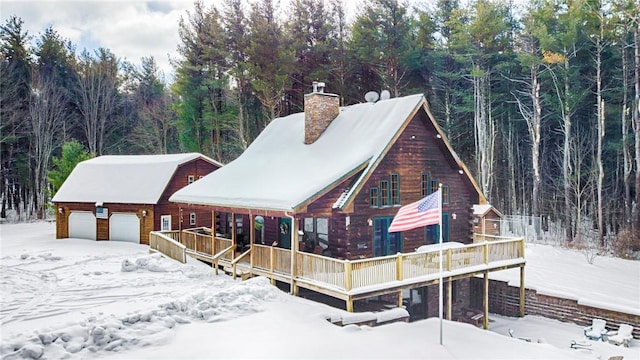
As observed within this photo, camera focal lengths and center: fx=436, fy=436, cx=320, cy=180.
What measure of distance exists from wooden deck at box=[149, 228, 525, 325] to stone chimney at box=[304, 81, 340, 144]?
5.39 meters

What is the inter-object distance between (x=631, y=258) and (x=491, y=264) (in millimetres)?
10202

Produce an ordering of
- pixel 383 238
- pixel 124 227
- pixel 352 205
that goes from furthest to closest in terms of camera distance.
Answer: pixel 124 227 → pixel 383 238 → pixel 352 205

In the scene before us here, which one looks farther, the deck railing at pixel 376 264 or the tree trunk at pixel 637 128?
the tree trunk at pixel 637 128

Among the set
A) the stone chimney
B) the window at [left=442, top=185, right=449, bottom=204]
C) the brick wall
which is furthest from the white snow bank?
the brick wall

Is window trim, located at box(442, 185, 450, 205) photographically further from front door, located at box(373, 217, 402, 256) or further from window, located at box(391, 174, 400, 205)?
front door, located at box(373, 217, 402, 256)

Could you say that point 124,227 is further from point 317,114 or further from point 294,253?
point 294,253

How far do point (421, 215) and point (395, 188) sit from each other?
5.25 meters

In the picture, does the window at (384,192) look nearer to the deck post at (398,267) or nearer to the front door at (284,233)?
the deck post at (398,267)

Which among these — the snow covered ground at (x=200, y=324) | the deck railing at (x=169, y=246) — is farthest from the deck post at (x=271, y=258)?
the deck railing at (x=169, y=246)

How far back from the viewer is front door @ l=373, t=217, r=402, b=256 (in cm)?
1488

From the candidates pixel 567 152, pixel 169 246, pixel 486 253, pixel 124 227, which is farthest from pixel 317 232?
pixel 567 152

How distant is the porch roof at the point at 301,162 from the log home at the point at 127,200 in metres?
5.93

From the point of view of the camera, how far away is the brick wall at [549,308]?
45.8 ft

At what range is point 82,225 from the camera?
24656 millimetres
